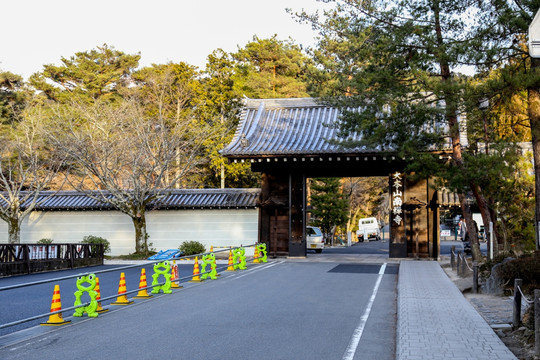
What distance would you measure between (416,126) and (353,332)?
38.8 feet

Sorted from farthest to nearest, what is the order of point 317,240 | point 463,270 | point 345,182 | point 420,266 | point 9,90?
point 345,182, point 9,90, point 317,240, point 420,266, point 463,270

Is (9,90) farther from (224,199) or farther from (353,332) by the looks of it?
(353,332)

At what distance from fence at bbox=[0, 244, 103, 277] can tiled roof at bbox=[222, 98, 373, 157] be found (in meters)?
8.03

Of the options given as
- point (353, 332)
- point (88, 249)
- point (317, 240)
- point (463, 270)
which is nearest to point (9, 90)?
point (88, 249)

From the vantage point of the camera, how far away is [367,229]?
197ft

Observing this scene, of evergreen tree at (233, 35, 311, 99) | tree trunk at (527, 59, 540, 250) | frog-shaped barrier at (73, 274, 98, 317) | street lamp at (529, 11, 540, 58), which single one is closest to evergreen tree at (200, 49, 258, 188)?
evergreen tree at (233, 35, 311, 99)

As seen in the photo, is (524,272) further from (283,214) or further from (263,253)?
(283,214)

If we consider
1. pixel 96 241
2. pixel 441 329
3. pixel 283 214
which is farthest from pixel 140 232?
pixel 441 329

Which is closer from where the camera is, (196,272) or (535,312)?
(535,312)

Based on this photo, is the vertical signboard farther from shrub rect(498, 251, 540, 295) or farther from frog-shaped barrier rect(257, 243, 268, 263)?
shrub rect(498, 251, 540, 295)

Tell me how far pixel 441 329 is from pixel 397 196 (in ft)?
53.2

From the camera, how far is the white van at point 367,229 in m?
59.3

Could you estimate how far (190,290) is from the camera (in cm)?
1400

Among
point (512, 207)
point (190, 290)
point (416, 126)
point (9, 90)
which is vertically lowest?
point (190, 290)
